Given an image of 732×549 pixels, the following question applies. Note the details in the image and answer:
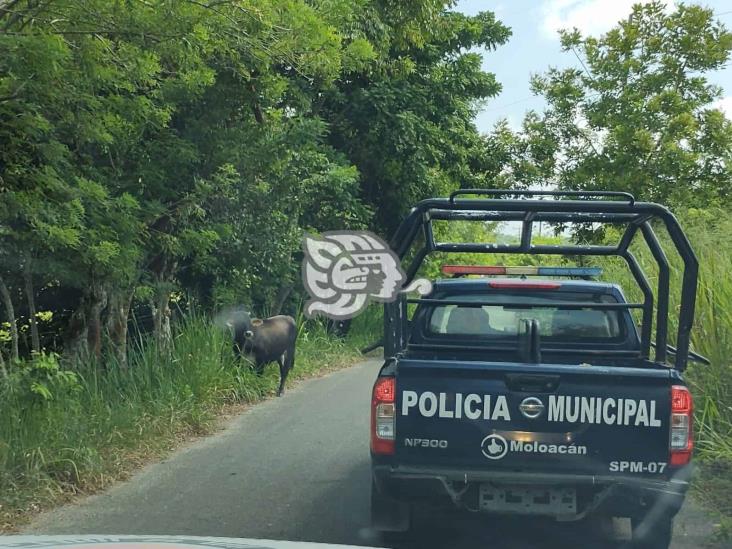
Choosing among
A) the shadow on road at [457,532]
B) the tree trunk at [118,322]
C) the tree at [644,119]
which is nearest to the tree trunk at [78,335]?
the tree trunk at [118,322]

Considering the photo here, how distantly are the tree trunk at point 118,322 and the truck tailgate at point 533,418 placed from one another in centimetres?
664

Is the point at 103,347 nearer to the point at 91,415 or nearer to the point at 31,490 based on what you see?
the point at 91,415

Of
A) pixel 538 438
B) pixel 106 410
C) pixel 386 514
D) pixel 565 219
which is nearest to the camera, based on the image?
pixel 538 438

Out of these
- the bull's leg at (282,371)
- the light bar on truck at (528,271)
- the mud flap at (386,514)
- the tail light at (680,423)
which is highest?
the light bar on truck at (528,271)

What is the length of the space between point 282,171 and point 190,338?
263cm

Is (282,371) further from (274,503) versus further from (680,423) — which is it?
(680,423)

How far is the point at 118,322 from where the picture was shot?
442 inches

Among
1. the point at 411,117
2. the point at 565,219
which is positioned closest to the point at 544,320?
the point at 565,219

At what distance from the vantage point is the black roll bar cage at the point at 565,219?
5555mm

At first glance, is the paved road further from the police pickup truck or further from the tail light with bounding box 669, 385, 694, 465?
the tail light with bounding box 669, 385, 694, 465

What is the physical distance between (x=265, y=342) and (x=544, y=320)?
661cm

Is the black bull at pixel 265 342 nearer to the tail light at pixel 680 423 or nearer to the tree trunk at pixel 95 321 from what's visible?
the tree trunk at pixel 95 321

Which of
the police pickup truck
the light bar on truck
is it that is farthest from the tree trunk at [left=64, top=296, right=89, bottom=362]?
the police pickup truck

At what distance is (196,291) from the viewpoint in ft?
46.0
